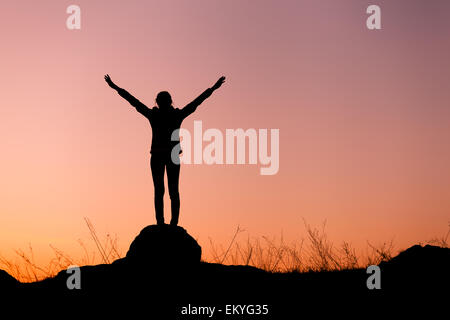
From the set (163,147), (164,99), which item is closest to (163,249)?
(163,147)

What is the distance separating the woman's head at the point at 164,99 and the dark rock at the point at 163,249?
278cm

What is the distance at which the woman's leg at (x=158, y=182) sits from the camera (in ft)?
41.8

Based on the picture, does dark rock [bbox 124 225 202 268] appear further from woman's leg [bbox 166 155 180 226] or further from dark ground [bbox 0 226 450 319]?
woman's leg [bbox 166 155 180 226]

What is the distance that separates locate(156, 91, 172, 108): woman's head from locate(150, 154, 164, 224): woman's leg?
119cm

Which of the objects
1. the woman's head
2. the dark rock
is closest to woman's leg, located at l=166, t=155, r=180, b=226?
the dark rock

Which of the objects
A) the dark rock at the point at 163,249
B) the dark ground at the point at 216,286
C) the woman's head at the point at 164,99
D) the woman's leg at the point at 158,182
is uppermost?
the woman's head at the point at 164,99

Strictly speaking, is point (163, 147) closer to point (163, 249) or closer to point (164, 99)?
point (164, 99)

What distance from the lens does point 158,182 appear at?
1277 cm

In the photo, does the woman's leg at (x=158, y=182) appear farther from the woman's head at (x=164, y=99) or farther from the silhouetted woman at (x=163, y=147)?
the woman's head at (x=164, y=99)

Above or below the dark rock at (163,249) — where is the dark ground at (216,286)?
below

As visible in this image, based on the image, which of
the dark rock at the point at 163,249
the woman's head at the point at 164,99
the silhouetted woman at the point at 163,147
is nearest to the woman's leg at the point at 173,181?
the silhouetted woman at the point at 163,147

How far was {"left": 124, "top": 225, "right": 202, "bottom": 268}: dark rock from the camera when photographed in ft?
40.3
